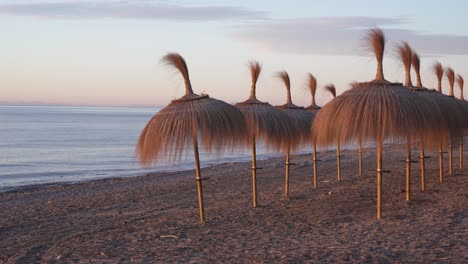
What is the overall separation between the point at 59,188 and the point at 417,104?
10112 mm

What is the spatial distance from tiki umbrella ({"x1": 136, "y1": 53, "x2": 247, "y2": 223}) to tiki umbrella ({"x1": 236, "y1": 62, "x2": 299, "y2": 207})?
997 millimetres

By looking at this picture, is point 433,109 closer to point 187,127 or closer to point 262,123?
point 262,123

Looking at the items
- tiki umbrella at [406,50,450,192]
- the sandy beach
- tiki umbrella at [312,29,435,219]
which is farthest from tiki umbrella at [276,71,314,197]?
tiki umbrella at [312,29,435,219]

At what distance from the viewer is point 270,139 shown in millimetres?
9078

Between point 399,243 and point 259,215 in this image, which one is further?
point 259,215

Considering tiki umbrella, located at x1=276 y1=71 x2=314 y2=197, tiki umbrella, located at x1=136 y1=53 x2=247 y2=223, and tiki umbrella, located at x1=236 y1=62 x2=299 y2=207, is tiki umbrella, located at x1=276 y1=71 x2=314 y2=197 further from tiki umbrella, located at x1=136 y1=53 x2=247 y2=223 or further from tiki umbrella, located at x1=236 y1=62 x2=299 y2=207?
tiki umbrella, located at x1=136 y1=53 x2=247 y2=223

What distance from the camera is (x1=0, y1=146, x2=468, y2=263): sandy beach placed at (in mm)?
6165

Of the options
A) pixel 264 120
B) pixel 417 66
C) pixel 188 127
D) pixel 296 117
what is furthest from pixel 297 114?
pixel 188 127

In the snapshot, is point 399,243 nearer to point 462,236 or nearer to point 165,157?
point 462,236

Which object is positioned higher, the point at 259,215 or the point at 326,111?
the point at 326,111

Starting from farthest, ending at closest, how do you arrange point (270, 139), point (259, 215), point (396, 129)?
point (270, 139), point (259, 215), point (396, 129)

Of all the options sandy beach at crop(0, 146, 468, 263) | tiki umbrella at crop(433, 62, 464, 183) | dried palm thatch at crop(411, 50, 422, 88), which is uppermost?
dried palm thatch at crop(411, 50, 422, 88)

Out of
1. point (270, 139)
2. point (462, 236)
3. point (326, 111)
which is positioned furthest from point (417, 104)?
point (270, 139)

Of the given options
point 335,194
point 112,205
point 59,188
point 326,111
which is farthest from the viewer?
point 59,188
